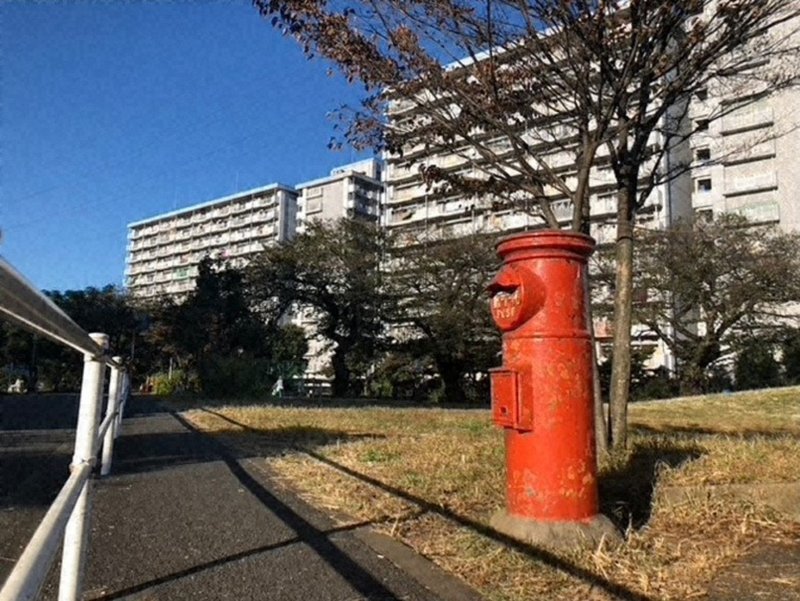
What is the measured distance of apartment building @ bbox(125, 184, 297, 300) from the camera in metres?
97.6

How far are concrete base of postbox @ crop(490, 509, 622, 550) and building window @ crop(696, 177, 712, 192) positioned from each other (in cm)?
5382

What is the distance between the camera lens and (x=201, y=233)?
11025 cm

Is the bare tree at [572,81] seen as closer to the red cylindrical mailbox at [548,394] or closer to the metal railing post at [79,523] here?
the red cylindrical mailbox at [548,394]

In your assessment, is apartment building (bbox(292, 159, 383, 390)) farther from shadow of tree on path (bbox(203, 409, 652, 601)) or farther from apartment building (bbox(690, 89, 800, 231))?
shadow of tree on path (bbox(203, 409, 652, 601))

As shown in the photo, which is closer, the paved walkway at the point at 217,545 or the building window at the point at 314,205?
the paved walkway at the point at 217,545

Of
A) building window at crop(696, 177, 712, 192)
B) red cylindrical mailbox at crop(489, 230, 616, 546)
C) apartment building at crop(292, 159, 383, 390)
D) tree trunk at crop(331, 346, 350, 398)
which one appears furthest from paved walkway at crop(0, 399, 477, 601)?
apartment building at crop(292, 159, 383, 390)

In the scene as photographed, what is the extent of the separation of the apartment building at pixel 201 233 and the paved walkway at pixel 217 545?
284 feet

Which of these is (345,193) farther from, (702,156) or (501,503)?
(501,503)

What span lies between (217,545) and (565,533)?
68.9 inches

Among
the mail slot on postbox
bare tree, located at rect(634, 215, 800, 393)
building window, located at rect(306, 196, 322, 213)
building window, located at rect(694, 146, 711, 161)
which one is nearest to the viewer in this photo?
the mail slot on postbox

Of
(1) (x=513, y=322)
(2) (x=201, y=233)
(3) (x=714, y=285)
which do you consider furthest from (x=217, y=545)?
(2) (x=201, y=233)

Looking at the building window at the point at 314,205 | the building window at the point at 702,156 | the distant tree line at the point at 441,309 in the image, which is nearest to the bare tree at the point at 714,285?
the distant tree line at the point at 441,309

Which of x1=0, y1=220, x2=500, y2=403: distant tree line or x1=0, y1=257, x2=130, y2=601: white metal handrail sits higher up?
x1=0, y1=220, x2=500, y2=403: distant tree line

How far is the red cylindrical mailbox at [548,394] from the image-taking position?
11.5 feet
